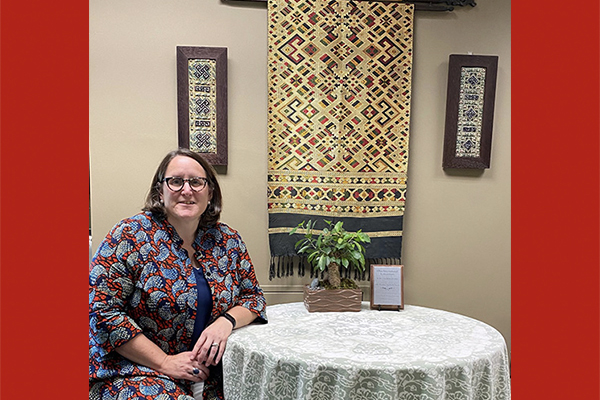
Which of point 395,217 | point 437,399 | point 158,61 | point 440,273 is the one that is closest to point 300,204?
point 395,217

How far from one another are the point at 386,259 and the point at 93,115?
2.00m

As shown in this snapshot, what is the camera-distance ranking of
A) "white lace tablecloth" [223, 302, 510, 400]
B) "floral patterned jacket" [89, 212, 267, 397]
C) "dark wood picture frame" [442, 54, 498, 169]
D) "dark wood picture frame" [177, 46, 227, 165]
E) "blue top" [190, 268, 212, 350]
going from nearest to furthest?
"white lace tablecloth" [223, 302, 510, 400]
"floral patterned jacket" [89, 212, 267, 397]
"blue top" [190, 268, 212, 350]
"dark wood picture frame" [177, 46, 227, 165]
"dark wood picture frame" [442, 54, 498, 169]

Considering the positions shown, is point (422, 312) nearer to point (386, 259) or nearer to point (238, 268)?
point (386, 259)

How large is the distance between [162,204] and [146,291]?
0.36 meters

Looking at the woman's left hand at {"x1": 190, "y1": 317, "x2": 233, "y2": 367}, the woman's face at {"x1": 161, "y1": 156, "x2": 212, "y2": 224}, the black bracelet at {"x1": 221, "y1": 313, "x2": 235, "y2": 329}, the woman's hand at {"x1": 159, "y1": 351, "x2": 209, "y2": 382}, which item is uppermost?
the woman's face at {"x1": 161, "y1": 156, "x2": 212, "y2": 224}

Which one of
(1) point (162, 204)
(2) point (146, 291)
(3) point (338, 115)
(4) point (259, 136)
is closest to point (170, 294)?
(2) point (146, 291)

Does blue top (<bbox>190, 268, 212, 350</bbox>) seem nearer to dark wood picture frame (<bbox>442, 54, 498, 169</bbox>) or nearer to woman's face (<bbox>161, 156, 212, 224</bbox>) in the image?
woman's face (<bbox>161, 156, 212, 224</bbox>)

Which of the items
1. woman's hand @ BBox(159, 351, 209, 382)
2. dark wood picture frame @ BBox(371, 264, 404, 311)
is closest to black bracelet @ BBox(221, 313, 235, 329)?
woman's hand @ BBox(159, 351, 209, 382)

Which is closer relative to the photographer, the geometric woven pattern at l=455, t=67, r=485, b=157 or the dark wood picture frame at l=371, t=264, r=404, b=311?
the dark wood picture frame at l=371, t=264, r=404, b=311

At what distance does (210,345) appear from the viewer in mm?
1626

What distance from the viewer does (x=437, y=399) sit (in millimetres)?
1376

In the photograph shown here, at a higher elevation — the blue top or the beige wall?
the beige wall

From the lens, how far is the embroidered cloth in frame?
102 inches

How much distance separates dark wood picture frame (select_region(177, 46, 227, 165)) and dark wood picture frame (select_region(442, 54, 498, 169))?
4.58ft
